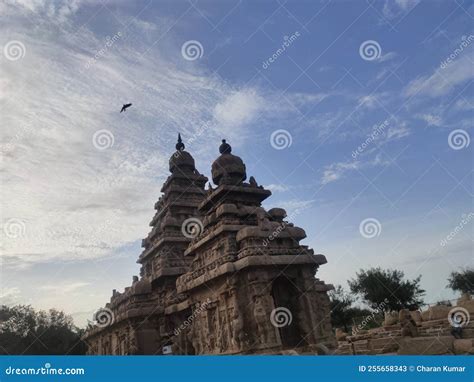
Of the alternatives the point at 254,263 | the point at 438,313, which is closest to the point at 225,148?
the point at 254,263

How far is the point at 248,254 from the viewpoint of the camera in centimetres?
1631

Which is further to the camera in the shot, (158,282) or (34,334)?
(34,334)

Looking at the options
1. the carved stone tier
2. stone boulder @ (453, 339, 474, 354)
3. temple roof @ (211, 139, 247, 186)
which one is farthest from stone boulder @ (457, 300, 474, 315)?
temple roof @ (211, 139, 247, 186)

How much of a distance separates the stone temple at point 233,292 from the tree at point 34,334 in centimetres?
2164

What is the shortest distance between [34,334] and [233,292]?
40044 mm

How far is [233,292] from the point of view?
16.4 metres

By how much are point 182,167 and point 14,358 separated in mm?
24312

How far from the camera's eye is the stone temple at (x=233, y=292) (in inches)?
628

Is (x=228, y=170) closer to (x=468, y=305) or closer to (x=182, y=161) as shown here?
(x=182, y=161)

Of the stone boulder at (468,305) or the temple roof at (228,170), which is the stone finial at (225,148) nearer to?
the temple roof at (228,170)

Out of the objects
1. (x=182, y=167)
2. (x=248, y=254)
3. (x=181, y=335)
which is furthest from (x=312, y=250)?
(x=182, y=167)

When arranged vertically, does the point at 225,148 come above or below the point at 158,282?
above

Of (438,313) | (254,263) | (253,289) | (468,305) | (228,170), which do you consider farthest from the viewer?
(228,170)

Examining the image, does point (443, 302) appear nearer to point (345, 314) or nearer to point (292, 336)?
point (292, 336)
